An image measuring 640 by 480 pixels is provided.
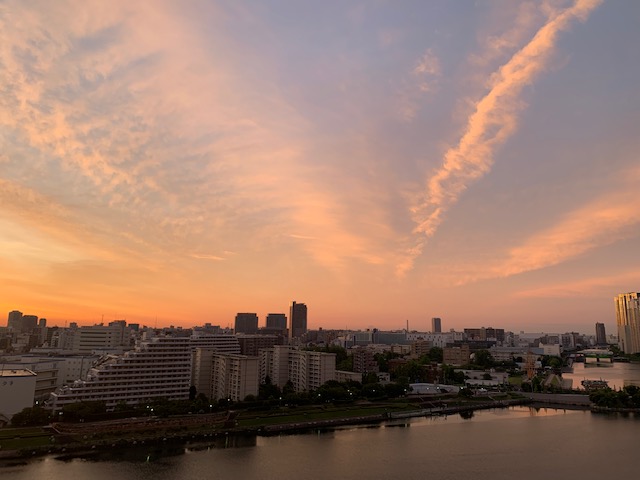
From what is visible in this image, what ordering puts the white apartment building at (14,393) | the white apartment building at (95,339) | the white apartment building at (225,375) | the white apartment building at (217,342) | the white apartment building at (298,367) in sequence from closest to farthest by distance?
1. the white apartment building at (14,393)
2. the white apartment building at (225,375)
3. the white apartment building at (298,367)
4. the white apartment building at (217,342)
5. the white apartment building at (95,339)

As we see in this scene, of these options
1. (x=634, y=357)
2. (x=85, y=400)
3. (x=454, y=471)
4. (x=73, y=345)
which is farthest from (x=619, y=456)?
(x=634, y=357)

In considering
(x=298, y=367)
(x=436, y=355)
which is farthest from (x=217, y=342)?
(x=436, y=355)

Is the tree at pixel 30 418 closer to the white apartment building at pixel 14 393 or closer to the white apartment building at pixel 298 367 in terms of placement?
the white apartment building at pixel 14 393

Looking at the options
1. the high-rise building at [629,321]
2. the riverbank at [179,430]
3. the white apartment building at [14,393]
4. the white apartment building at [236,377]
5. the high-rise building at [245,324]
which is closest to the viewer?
the riverbank at [179,430]

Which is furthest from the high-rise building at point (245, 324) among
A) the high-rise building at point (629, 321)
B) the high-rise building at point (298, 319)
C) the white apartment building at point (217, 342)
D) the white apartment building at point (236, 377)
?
the high-rise building at point (629, 321)

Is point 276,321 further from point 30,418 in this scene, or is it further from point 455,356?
point 30,418

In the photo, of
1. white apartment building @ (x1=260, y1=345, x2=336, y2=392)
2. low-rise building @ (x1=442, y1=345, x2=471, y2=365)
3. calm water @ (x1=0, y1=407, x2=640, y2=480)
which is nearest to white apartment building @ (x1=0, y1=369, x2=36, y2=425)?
calm water @ (x1=0, y1=407, x2=640, y2=480)
